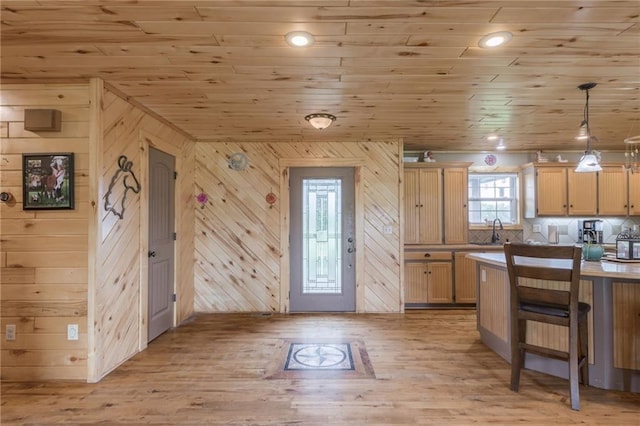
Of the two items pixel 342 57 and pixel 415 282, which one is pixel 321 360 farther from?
pixel 342 57

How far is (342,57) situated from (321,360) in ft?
8.44

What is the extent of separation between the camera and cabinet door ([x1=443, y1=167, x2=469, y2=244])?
5074 millimetres

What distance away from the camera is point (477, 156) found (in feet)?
18.5

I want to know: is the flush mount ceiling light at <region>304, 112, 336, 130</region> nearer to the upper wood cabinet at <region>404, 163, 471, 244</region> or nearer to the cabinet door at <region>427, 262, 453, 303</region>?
the upper wood cabinet at <region>404, 163, 471, 244</region>

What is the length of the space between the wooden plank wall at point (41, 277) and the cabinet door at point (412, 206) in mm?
3928

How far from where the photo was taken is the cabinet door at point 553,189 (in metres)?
5.20

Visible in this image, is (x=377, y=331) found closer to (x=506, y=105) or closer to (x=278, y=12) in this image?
(x=506, y=105)

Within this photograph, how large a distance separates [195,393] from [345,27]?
9.02ft

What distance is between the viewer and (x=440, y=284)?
497 cm

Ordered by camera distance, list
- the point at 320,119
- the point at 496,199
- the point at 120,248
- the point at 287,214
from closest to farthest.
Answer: the point at 120,248
the point at 320,119
the point at 287,214
the point at 496,199

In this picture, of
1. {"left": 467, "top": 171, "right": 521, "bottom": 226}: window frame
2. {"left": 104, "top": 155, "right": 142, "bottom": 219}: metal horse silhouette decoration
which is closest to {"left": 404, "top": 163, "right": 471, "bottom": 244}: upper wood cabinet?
{"left": 467, "top": 171, "right": 521, "bottom": 226}: window frame

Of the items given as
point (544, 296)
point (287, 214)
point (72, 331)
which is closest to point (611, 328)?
point (544, 296)

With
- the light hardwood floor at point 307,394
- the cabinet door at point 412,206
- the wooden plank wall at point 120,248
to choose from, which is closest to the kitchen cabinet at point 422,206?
the cabinet door at point 412,206

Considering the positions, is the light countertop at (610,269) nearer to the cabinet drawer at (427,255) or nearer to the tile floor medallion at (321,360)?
the tile floor medallion at (321,360)
